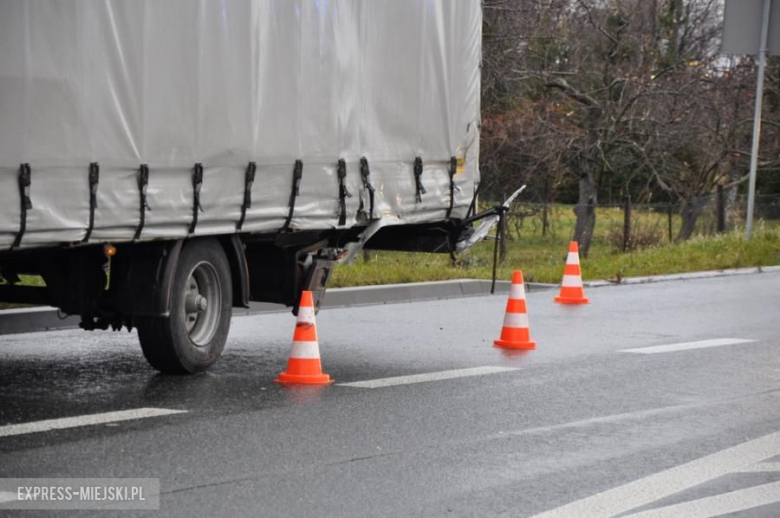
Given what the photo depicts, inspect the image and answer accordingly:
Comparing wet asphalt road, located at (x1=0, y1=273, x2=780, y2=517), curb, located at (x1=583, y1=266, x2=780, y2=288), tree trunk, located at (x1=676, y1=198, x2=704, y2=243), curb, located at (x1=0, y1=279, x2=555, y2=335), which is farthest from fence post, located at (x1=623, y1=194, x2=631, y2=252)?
wet asphalt road, located at (x1=0, y1=273, x2=780, y2=517)

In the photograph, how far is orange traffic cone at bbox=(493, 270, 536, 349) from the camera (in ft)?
39.9

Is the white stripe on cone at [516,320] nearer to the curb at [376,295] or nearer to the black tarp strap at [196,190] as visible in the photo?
the curb at [376,295]

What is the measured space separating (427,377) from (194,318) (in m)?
1.80

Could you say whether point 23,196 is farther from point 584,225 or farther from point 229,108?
point 584,225

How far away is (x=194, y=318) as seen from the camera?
395 inches

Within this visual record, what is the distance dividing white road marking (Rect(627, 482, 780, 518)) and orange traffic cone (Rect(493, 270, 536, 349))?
546cm

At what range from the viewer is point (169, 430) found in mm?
7828

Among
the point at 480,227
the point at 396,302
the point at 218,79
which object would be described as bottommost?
the point at 396,302

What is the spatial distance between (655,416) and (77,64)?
13.8ft

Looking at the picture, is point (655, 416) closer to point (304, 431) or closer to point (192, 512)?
point (304, 431)

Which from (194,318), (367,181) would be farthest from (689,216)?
(194,318)

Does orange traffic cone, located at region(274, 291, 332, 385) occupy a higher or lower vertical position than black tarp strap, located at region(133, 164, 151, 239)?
lower

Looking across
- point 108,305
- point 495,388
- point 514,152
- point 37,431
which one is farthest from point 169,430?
point 514,152

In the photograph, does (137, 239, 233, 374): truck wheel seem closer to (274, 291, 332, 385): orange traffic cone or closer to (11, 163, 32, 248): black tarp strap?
(274, 291, 332, 385): orange traffic cone
